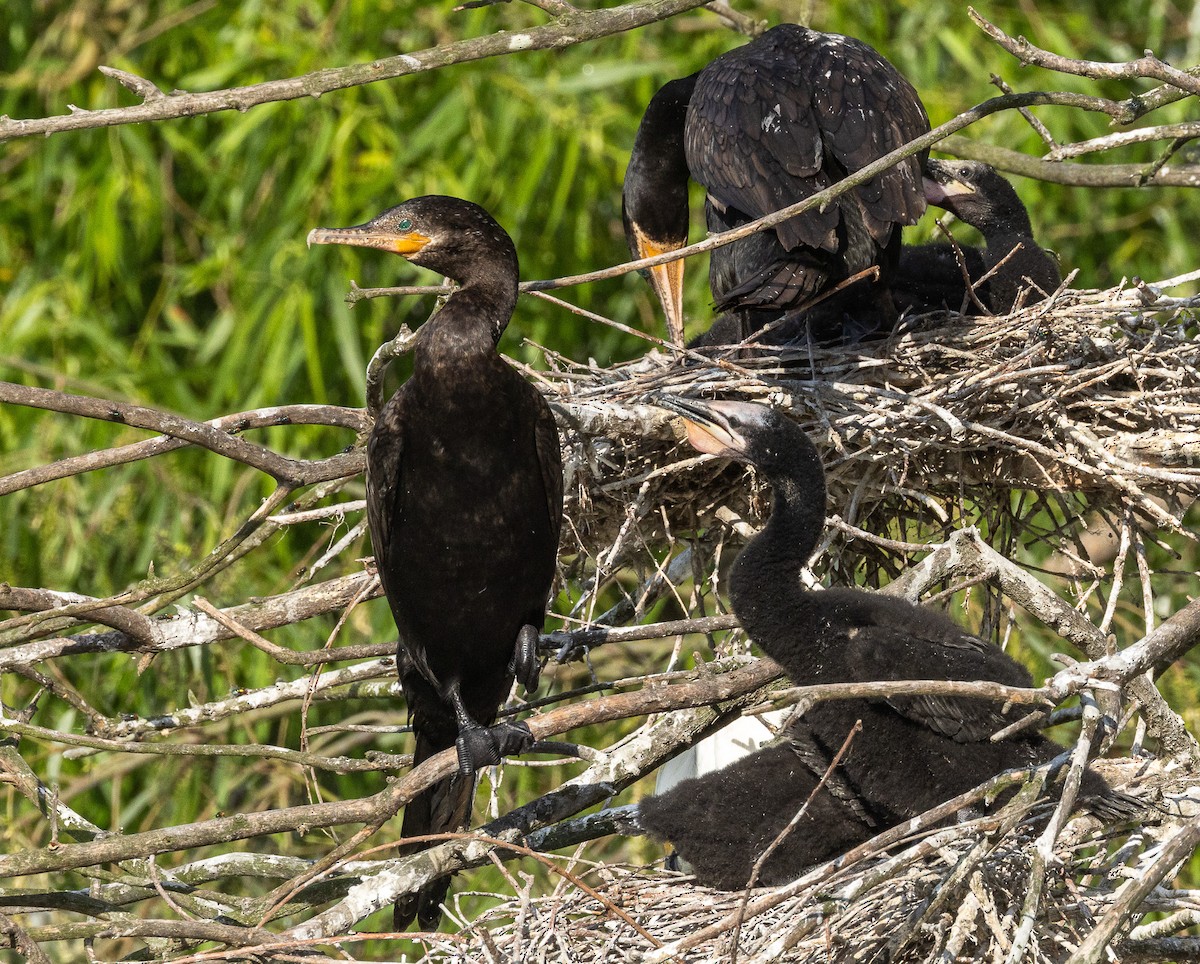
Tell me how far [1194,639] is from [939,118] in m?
4.25

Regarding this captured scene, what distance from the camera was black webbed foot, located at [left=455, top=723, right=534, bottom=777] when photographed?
326 centimetres

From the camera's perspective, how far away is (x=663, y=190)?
5.17 metres

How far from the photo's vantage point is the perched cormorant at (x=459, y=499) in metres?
3.34

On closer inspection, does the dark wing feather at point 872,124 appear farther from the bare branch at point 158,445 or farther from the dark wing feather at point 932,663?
the bare branch at point 158,445

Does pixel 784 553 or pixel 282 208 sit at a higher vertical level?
pixel 784 553

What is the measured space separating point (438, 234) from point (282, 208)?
12.0 ft

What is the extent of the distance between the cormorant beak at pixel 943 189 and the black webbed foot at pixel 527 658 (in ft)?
7.26

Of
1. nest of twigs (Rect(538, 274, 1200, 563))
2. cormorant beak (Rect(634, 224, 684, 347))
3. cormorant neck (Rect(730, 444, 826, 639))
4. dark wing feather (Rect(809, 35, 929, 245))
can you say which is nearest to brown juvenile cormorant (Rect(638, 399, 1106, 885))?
cormorant neck (Rect(730, 444, 826, 639))

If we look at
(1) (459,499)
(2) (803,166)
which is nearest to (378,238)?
(1) (459,499)

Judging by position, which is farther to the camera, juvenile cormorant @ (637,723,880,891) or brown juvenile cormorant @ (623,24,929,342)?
brown juvenile cormorant @ (623,24,929,342)

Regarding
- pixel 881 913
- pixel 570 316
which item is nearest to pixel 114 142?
pixel 570 316

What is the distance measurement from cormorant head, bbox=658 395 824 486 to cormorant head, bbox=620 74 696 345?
1601 millimetres

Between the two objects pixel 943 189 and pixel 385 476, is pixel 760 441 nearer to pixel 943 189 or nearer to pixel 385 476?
pixel 385 476

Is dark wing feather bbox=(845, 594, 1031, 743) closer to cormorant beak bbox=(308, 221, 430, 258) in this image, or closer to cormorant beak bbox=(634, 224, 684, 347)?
cormorant beak bbox=(308, 221, 430, 258)
